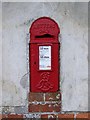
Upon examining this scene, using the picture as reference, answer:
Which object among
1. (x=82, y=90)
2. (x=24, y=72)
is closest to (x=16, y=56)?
(x=24, y=72)

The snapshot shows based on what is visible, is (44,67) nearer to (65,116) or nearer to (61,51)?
(61,51)

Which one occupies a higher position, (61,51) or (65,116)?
(61,51)

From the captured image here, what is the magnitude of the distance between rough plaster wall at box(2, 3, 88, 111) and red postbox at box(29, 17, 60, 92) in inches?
3.1

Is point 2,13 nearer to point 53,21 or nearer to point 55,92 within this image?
point 53,21

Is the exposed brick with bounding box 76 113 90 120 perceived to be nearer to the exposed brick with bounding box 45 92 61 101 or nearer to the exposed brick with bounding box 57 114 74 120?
the exposed brick with bounding box 57 114 74 120

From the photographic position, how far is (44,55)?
13.2 ft

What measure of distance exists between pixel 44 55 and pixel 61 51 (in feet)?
0.79

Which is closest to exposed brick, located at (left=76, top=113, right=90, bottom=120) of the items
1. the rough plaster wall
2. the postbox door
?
the rough plaster wall

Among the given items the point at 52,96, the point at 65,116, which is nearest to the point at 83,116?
the point at 65,116

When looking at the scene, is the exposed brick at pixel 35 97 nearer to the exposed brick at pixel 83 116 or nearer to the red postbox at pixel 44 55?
the red postbox at pixel 44 55

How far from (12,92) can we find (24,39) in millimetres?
716

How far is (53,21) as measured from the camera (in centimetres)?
404

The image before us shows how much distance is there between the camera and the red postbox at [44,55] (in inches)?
157

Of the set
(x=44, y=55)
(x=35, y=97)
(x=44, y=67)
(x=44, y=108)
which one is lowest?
(x=44, y=108)
